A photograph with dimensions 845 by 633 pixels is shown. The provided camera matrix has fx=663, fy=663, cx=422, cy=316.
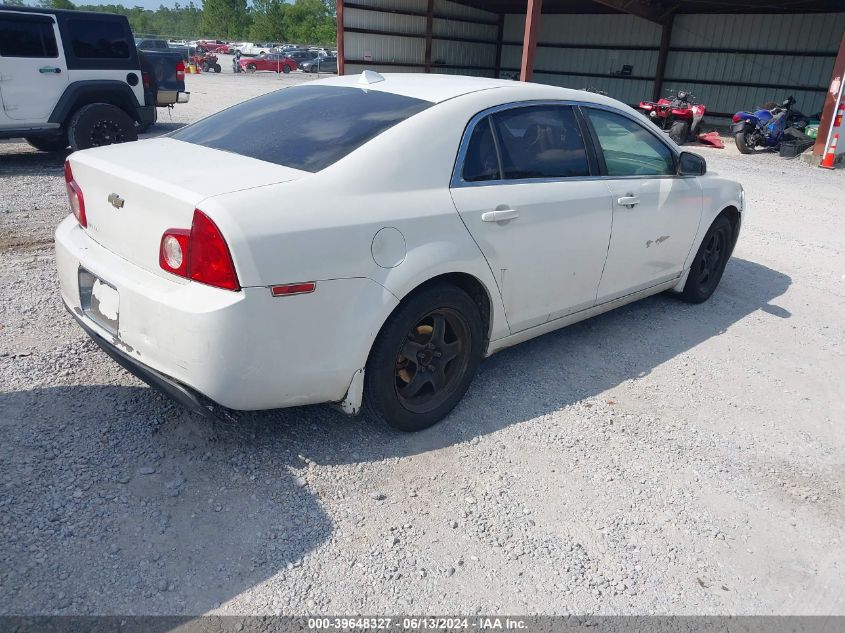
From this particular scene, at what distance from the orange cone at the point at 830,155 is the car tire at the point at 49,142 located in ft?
45.0

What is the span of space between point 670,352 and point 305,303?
9.29 ft

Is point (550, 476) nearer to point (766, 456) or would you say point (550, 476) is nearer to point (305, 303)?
point (766, 456)


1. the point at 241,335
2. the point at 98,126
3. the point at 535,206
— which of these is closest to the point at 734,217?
the point at 535,206

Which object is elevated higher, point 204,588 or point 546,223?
point 546,223

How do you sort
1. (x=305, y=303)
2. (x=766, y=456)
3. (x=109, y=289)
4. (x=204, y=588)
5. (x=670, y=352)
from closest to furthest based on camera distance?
(x=204, y=588), (x=305, y=303), (x=109, y=289), (x=766, y=456), (x=670, y=352)

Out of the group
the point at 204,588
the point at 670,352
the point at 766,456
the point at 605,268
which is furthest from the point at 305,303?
the point at 670,352

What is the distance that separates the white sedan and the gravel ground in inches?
14.2

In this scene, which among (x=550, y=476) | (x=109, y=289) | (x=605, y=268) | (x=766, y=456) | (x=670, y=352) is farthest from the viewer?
(x=670, y=352)

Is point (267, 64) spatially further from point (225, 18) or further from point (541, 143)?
point (225, 18)

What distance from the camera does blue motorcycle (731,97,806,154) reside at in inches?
590

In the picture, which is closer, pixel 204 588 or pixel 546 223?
pixel 204 588

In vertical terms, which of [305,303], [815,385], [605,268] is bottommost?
[815,385]

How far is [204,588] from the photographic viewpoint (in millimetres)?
2320

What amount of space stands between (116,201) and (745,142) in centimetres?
1534
